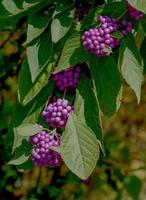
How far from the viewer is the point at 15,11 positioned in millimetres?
1645

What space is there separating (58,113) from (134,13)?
31 centimetres

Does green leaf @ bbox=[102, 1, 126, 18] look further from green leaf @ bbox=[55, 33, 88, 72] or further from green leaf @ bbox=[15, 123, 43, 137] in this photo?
green leaf @ bbox=[15, 123, 43, 137]

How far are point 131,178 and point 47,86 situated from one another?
1.57 meters

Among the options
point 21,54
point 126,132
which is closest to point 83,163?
point 21,54

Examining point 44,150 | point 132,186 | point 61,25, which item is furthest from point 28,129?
point 132,186

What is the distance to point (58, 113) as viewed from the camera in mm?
1627

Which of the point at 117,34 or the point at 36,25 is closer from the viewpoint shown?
the point at 117,34

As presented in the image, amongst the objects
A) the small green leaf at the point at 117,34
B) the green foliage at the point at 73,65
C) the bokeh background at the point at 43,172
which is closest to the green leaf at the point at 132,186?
the bokeh background at the point at 43,172

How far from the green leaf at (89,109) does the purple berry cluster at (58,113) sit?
0.03 m

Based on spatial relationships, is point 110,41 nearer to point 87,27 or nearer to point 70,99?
point 87,27

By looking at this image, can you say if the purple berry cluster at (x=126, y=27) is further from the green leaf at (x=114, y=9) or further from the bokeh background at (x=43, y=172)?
the bokeh background at (x=43, y=172)

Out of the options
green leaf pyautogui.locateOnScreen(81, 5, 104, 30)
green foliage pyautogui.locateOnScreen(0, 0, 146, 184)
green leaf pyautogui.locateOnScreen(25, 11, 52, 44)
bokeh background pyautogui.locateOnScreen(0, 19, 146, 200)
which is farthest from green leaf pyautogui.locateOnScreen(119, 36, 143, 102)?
bokeh background pyautogui.locateOnScreen(0, 19, 146, 200)

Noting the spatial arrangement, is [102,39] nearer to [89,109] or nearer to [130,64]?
[130,64]

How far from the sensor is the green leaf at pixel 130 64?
1.53m
